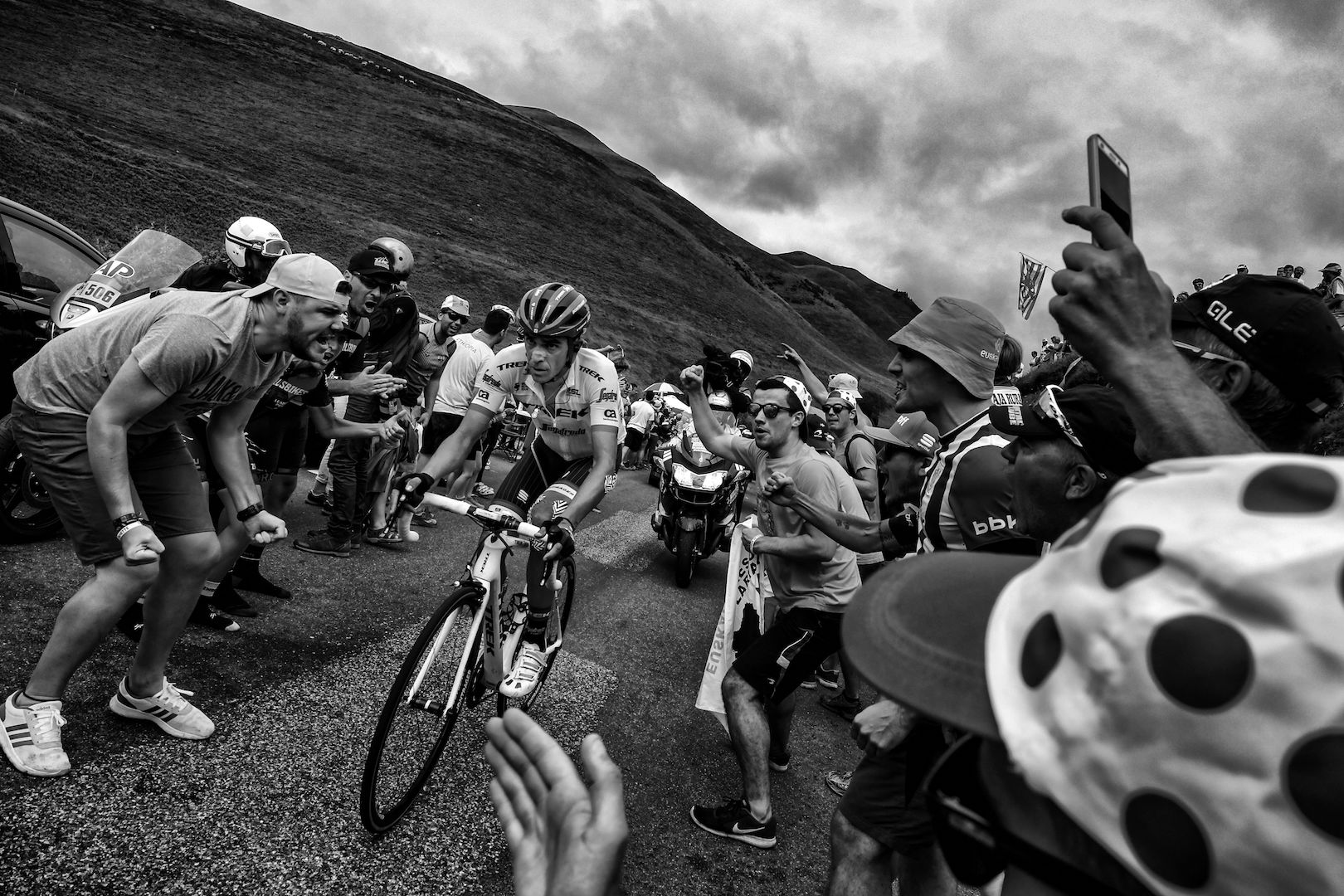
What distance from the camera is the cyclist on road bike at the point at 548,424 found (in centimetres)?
418

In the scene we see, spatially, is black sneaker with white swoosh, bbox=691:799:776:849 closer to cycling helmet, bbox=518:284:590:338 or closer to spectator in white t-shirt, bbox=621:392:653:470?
cycling helmet, bbox=518:284:590:338

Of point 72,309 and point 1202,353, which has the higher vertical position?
point 1202,353

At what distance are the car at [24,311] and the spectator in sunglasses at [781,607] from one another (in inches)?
172

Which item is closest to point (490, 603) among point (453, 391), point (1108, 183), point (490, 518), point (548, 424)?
point (490, 518)

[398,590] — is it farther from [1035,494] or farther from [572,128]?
[572,128]

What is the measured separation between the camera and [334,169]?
4431 centimetres

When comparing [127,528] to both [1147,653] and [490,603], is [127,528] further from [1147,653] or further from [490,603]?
[1147,653]

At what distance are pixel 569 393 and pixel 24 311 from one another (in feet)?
12.7

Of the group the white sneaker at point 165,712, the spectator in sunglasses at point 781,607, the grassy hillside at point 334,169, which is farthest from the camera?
the grassy hillside at point 334,169

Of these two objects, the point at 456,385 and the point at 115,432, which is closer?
the point at 115,432

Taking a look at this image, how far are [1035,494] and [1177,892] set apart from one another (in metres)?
1.53

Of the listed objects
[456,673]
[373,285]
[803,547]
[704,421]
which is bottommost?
[456,673]

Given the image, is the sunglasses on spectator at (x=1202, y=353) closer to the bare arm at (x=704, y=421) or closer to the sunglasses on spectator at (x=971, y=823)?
the sunglasses on spectator at (x=971, y=823)

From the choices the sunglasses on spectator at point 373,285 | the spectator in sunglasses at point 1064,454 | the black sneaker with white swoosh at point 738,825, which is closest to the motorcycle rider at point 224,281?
the sunglasses on spectator at point 373,285
